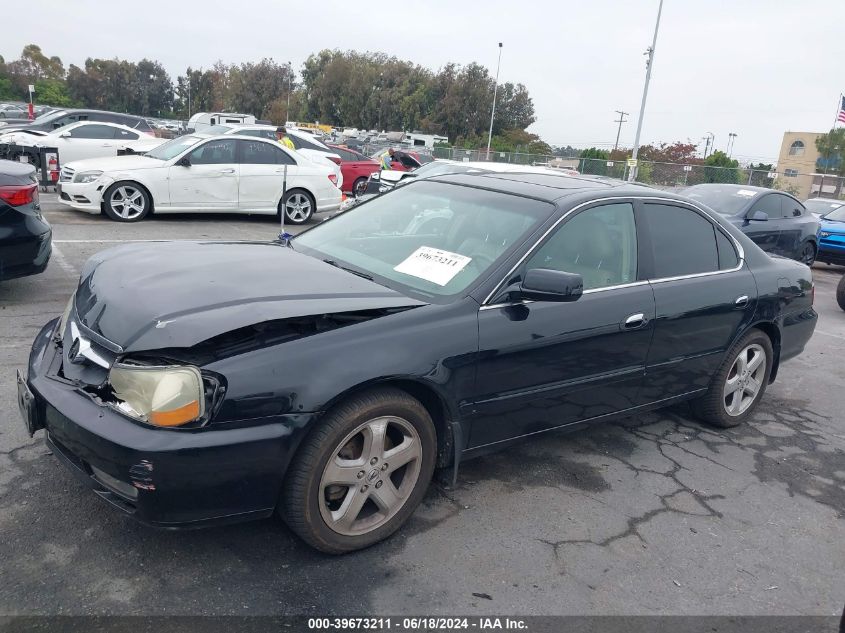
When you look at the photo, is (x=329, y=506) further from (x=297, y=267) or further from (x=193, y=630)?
(x=297, y=267)

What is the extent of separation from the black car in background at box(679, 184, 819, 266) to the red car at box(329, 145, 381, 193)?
27.0 feet

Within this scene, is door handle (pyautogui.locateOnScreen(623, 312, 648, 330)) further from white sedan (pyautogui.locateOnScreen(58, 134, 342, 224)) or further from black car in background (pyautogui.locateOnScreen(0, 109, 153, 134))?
black car in background (pyautogui.locateOnScreen(0, 109, 153, 134))

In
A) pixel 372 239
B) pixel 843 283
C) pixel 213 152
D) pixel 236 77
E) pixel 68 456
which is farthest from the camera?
pixel 236 77

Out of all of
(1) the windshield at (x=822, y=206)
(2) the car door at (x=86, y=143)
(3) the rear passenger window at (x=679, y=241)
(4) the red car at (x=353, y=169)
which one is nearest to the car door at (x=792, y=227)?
(1) the windshield at (x=822, y=206)

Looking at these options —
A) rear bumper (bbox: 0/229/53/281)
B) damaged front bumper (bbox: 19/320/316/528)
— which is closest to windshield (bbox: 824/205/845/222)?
rear bumper (bbox: 0/229/53/281)

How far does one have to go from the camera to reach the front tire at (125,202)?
10617 mm

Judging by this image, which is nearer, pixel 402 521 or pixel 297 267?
pixel 402 521

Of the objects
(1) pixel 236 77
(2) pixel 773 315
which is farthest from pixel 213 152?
(1) pixel 236 77

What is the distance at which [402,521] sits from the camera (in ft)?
10.2

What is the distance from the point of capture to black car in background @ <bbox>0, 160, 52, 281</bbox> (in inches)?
217

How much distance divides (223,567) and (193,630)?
1.25 ft

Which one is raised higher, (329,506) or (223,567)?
(329,506)

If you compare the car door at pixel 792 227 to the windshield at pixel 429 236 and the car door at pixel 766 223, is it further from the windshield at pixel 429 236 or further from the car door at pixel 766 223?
the windshield at pixel 429 236

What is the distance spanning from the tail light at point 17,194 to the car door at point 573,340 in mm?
4335
